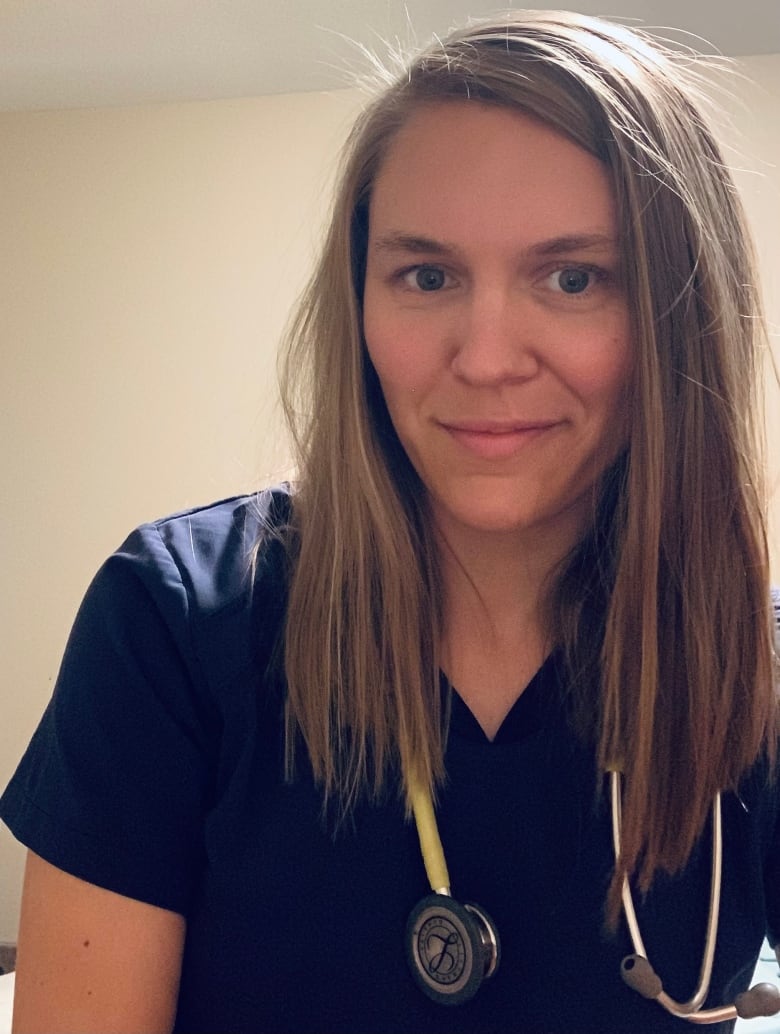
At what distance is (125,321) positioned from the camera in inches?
102

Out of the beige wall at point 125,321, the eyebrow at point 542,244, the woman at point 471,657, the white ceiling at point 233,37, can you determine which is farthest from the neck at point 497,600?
the beige wall at point 125,321

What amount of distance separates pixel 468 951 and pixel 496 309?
1.46 feet

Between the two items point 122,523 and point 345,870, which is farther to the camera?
point 122,523

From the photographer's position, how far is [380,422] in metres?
0.89

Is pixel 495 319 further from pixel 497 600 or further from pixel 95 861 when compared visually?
pixel 95 861

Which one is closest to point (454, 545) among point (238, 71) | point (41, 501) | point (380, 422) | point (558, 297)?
point (380, 422)

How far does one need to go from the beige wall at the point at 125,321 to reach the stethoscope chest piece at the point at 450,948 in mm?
1818

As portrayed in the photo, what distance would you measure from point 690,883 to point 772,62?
1974mm

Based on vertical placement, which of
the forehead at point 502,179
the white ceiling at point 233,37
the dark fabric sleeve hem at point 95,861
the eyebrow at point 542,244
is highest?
the white ceiling at point 233,37

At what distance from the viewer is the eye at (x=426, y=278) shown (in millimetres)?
805

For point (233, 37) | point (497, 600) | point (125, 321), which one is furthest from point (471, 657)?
point (125, 321)

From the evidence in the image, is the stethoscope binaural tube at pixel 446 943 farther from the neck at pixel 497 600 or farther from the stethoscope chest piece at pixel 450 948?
the neck at pixel 497 600

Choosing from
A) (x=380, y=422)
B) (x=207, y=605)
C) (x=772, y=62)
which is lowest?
(x=207, y=605)

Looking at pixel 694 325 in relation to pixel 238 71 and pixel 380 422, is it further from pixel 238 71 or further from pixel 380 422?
pixel 238 71
